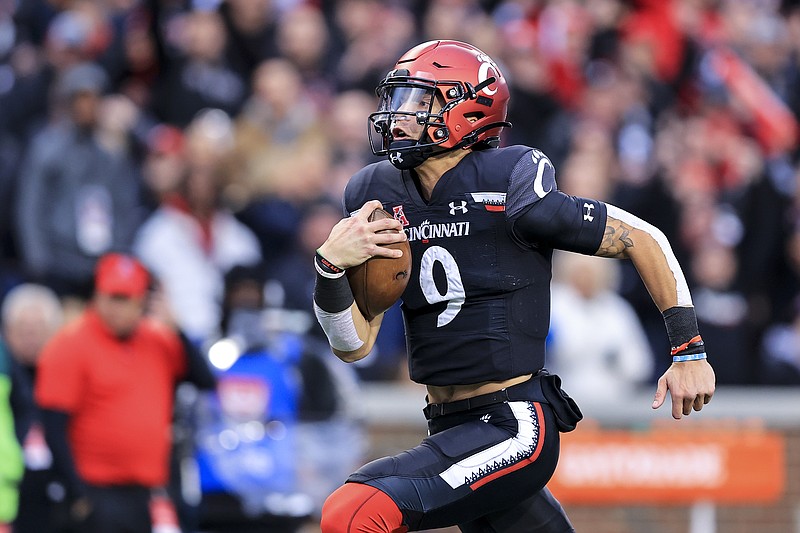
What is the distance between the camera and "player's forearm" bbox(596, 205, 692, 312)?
470 cm

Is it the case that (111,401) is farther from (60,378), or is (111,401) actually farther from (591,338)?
(591,338)

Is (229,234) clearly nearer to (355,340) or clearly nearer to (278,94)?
(278,94)

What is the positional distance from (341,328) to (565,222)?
2.74 feet

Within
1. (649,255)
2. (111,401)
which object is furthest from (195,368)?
(649,255)

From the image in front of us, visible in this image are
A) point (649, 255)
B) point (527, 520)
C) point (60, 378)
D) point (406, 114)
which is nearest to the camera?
point (649, 255)

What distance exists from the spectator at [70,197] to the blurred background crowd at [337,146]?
0.05 feet

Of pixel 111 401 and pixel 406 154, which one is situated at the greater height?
pixel 406 154

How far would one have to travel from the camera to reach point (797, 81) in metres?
13.1

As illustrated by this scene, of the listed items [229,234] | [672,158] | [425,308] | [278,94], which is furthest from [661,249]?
[672,158]

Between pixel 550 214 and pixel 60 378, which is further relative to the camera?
pixel 60 378

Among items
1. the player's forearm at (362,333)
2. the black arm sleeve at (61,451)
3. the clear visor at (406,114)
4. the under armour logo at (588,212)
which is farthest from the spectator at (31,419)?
the under armour logo at (588,212)

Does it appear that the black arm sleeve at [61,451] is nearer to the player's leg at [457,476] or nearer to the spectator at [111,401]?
the spectator at [111,401]

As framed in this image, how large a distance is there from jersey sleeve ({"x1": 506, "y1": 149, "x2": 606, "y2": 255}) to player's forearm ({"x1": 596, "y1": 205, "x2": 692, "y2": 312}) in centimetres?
4

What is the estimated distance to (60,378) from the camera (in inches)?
304
